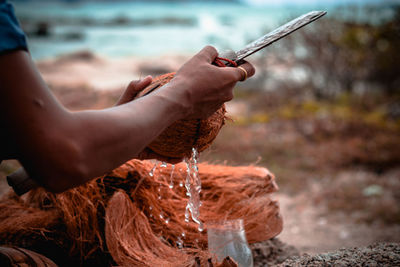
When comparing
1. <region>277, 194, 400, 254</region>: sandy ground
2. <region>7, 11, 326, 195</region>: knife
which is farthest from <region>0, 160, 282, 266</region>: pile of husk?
<region>277, 194, 400, 254</region>: sandy ground

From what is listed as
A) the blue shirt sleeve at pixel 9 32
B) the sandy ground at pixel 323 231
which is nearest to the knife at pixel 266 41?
the blue shirt sleeve at pixel 9 32

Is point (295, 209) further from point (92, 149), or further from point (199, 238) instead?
point (92, 149)

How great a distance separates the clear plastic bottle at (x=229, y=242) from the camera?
1.98m

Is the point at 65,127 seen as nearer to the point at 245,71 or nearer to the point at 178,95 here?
the point at 178,95

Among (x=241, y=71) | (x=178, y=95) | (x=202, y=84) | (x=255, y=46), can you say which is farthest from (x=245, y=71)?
(x=178, y=95)

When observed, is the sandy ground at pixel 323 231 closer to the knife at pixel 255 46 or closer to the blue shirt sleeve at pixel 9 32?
the knife at pixel 255 46

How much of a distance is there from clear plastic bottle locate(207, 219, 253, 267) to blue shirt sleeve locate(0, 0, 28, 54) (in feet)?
4.45

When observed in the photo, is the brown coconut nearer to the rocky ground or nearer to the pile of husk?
the pile of husk

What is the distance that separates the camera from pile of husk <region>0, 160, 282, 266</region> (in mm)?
1992

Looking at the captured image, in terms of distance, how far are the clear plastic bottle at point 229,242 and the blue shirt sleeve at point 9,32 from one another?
1.36 m

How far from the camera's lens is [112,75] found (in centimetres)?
1273

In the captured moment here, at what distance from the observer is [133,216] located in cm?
209

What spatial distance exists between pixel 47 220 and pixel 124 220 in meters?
0.47

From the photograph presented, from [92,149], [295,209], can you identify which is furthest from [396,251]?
[295,209]
